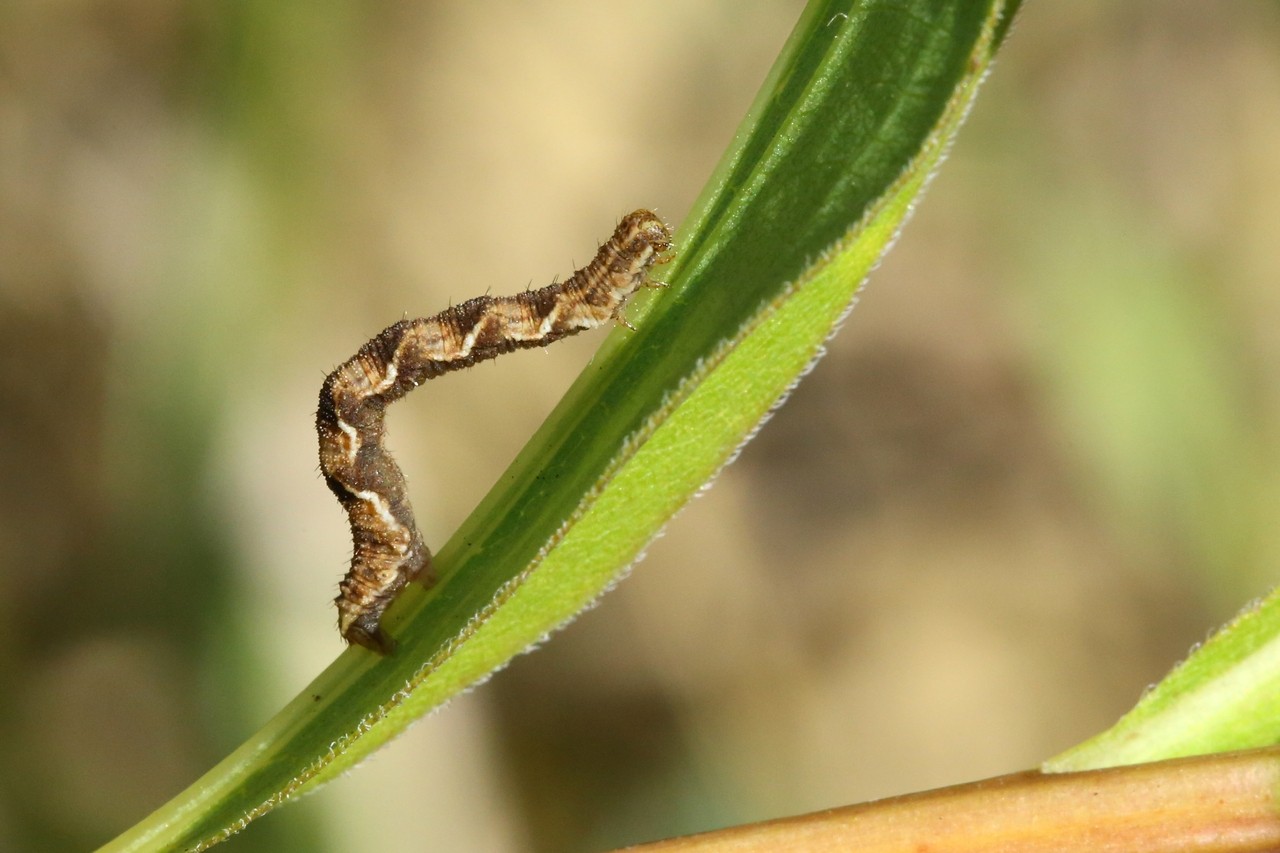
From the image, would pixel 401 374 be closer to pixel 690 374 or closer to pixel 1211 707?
pixel 690 374

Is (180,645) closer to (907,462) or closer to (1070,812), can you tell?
(907,462)

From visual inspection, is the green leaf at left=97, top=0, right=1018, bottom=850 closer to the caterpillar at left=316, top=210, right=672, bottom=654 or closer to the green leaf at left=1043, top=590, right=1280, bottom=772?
the caterpillar at left=316, top=210, right=672, bottom=654


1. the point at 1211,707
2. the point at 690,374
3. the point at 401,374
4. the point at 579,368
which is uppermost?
the point at 579,368

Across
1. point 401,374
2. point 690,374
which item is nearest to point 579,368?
point 401,374

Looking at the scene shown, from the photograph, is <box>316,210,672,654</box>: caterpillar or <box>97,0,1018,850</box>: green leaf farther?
<box>316,210,672,654</box>: caterpillar

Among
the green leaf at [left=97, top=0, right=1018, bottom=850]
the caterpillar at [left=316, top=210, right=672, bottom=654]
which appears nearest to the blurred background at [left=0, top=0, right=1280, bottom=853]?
the caterpillar at [left=316, top=210, right=672, bottom=654]

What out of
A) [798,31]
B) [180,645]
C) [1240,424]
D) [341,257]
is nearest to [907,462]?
[1240,424]
